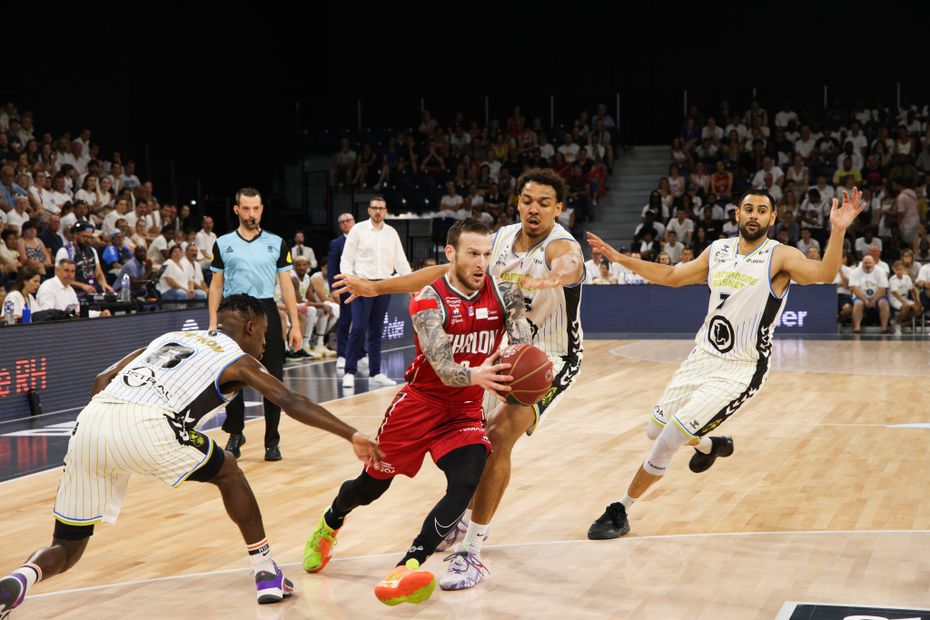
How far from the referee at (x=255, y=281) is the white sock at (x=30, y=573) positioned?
11.8 feet

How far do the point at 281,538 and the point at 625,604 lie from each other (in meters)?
1.96

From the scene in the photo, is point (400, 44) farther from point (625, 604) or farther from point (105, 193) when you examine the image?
point (625, 604)

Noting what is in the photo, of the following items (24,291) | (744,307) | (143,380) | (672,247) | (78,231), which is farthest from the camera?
(672,247)

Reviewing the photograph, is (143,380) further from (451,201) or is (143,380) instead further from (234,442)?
(451,201)

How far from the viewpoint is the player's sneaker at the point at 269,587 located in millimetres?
4496

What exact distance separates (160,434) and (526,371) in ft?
4.65

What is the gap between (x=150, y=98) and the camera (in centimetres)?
2016

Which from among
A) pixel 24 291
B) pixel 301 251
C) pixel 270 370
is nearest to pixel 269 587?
pixel 270 370

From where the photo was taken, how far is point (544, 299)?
5480 millimetres

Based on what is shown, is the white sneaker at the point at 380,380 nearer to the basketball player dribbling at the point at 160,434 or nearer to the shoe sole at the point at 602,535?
the shoe sole at the point at 602,535

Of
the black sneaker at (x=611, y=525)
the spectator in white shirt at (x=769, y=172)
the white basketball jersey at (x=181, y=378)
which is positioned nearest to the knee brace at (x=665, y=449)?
the black sneaker at (x=611, y=525)

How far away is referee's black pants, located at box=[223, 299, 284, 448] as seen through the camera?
7703 mm

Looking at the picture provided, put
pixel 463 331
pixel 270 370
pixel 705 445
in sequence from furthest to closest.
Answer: pixel 270 370, pixel 705 445, pixel 463 331

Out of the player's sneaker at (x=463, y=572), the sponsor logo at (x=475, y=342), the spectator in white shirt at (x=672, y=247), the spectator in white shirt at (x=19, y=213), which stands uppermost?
the spectator in white shirt at (x=19, y=213)
